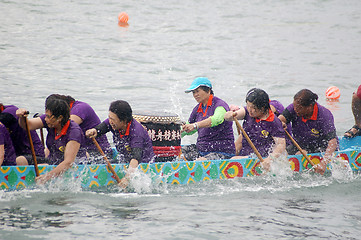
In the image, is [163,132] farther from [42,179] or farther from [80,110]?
[42,179]

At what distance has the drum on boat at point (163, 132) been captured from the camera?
8445 mm

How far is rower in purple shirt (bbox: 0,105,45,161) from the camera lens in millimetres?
7812

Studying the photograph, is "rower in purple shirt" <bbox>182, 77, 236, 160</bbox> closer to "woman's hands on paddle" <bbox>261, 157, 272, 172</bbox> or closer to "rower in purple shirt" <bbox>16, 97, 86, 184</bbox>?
"woman's hands on paddle" <bbox>261, 157, 272, 172</bbox>

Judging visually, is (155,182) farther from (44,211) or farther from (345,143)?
(345,143)

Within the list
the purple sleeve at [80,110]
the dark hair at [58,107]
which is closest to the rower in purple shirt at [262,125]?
the purple sleeve at [80,110]

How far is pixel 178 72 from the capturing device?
65.9 feet

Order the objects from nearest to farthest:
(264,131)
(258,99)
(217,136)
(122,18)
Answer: (258,99)
(264,131)
(217,136)
(122,18)

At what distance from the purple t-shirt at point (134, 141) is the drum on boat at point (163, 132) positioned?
27 centimetres

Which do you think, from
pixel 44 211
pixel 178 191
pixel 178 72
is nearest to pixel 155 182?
pixel 178 191

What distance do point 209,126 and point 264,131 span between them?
845 mm

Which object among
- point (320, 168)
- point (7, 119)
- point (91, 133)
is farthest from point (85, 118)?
point (320, 168)

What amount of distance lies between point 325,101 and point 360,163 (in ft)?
25.3

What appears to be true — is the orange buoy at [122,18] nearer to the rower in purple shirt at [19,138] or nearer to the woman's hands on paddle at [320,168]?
the woman's hands on paddle at [320,168]

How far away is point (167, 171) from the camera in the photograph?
8305 millimetres
